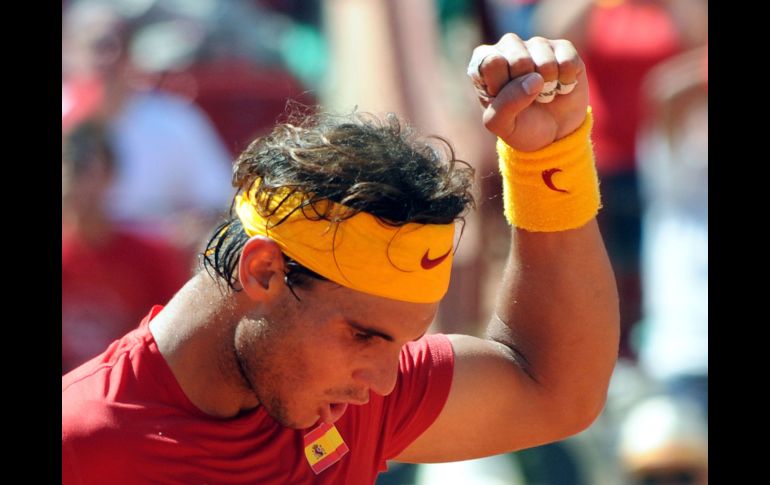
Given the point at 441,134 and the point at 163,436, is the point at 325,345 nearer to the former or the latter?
the point at 163,436

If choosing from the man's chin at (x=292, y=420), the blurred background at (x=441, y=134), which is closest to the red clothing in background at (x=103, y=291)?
the blurred background at (x=441, y=134)

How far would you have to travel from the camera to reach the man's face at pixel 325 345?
2.59 meters

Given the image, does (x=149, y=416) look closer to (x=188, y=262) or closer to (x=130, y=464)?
(x=130, y=464)

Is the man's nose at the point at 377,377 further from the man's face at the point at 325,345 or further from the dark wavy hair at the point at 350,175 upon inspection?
the dark wavy hair at the point at 350,175

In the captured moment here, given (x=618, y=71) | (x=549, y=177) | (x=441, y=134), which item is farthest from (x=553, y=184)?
(x=618, y=71)

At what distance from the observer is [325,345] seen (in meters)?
2.60

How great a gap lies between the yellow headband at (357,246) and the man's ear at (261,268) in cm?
2

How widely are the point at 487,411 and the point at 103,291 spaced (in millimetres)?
2663

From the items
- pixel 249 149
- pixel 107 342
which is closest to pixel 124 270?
pixel 107 342

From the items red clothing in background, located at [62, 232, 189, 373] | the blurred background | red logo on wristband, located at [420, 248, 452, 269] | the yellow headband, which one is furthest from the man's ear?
red clothing in background, located at [62, 232, 189, 373]

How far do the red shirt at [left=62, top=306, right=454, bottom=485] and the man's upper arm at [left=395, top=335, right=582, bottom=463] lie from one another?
16 centimetres

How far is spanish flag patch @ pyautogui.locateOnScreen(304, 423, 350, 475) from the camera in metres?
2.73

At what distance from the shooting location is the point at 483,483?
4676mm
